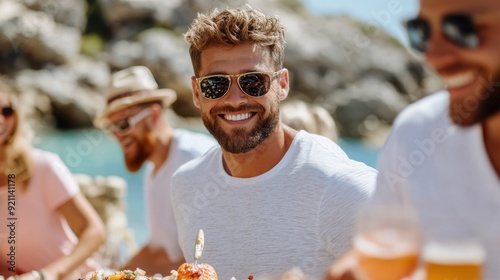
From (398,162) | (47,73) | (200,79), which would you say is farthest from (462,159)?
(47,73)

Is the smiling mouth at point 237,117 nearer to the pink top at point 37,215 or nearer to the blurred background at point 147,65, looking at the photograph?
the pink top at point 37,215

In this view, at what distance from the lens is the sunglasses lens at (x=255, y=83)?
2.62 meters

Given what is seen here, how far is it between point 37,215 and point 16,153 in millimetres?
306

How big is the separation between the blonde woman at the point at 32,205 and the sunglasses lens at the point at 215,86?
46.4 inches

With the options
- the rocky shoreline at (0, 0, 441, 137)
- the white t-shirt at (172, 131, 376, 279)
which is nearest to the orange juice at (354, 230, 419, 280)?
the white t-shirt at (172, 131, 376, 279)

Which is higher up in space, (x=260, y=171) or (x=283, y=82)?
(x=283, y=82)

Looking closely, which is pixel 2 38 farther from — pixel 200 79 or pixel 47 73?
pixel 200 79

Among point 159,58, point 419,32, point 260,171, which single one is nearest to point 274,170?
Result: point 260,171

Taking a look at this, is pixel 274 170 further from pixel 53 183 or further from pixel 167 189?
pixel 167 189

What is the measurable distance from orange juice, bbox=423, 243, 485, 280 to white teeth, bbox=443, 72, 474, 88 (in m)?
0.30

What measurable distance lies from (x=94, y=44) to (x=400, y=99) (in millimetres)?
12002

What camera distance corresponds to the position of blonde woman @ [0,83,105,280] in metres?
3.49

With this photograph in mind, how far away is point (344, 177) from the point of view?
104 inches

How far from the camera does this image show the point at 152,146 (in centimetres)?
424
